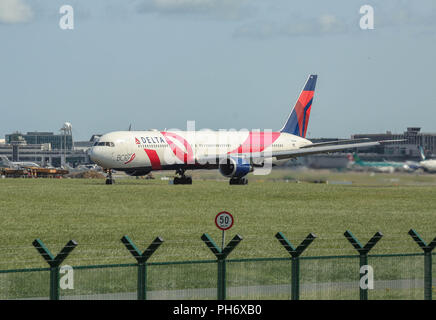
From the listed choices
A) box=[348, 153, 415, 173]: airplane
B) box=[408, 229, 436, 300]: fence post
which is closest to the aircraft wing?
box=[348, 153, 415, 173]: airplane

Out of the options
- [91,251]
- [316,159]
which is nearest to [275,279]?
[91,251]

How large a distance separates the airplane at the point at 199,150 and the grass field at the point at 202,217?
2563 mm

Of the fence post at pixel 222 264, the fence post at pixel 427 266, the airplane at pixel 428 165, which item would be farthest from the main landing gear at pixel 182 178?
the fence post at pixel 222 264

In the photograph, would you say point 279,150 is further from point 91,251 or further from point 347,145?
point 91,251

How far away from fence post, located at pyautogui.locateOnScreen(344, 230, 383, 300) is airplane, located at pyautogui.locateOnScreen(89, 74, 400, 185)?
48182 millimetres

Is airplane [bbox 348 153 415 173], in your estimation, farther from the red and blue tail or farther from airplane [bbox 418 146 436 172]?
the red and blue tail

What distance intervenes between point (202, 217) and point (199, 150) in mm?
28948

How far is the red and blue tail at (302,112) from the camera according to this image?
83.8 meters

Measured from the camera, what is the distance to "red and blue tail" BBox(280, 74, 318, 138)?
8375cm

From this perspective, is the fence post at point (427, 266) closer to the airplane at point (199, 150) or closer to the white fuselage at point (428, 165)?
the white fuselage at point (428, 165)

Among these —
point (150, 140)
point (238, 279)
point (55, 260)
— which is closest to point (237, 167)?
point (150, 140)
